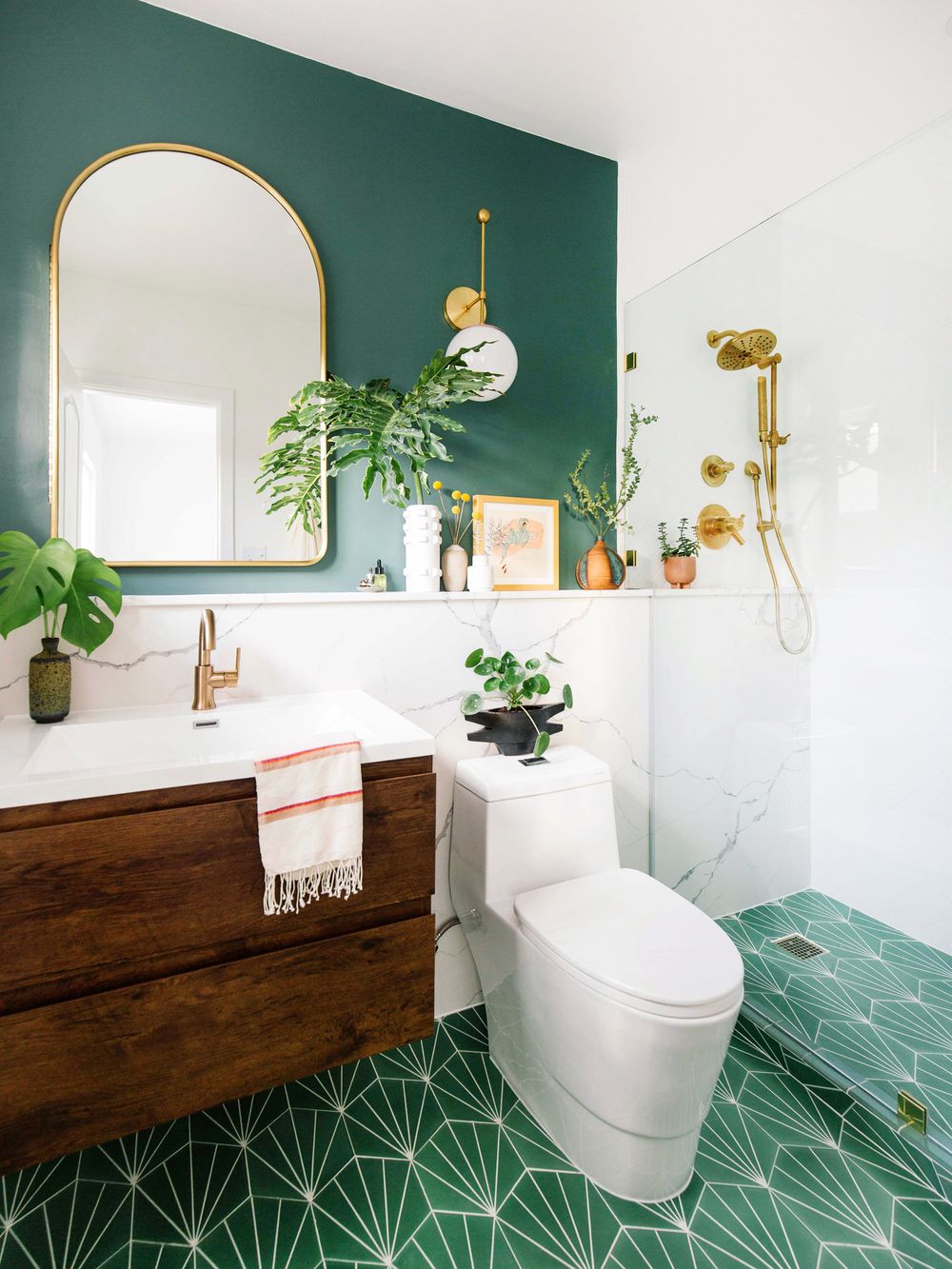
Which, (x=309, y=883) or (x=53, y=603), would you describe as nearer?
(x=309, y=883)

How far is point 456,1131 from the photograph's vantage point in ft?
4.70

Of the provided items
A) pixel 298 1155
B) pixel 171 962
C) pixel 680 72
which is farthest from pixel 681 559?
pixel 298 1155

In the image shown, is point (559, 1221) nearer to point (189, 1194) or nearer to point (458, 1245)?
point (458, 1245)

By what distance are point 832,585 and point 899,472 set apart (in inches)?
12.1

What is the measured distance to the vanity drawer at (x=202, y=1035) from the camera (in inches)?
36.7

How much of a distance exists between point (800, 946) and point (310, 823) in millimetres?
1411

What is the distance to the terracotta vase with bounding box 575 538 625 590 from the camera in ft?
6.84

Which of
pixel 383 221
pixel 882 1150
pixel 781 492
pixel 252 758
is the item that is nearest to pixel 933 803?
pixel 882 1150

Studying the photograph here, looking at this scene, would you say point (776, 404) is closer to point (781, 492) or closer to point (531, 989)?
point (781, 492)

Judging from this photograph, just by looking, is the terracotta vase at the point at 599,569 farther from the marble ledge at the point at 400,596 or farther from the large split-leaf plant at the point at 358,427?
the large split-leaf plant at the point at 358,427

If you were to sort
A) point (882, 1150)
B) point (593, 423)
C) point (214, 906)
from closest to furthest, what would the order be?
1. point (214, 906)
2. point (882, 1150)
3. point (593, 423)

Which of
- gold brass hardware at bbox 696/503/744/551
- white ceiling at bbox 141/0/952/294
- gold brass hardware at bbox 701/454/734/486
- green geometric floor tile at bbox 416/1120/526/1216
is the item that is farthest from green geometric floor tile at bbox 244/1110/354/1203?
white ceiling at bbox 141/0/952/294

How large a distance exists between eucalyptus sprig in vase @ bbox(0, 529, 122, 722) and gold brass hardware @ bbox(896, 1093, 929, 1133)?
75.0 inches

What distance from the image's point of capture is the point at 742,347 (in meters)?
1.86
